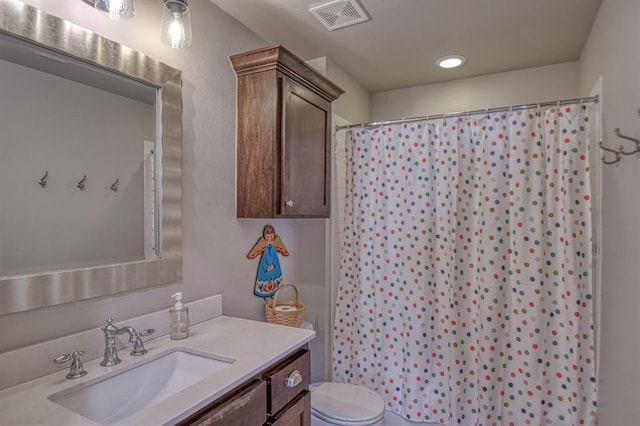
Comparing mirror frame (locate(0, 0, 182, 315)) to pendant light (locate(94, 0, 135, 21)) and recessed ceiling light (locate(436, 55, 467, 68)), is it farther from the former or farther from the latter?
recessed ceiling light (locate(436, 55, 467, 68))

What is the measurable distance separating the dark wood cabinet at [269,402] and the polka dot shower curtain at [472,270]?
100cm

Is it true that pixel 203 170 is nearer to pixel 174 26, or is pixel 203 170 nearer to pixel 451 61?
pixel 174 26

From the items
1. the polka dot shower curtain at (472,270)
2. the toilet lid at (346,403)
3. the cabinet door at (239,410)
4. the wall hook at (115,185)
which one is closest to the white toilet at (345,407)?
the toilet lid at (346,403)

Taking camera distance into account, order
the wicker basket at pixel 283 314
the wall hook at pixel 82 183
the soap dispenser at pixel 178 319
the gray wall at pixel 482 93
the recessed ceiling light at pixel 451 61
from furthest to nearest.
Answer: the gray wall at pixel 482 93
the recessed ceiling light at pixel 451 61
the wicker basket at pixel 283 314
the soap dispenser at pixel 178 319
the wall hook at pixel 82 183

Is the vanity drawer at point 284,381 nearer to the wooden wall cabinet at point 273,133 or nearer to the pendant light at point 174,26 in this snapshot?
the wooden wall cabinet at point 273,133

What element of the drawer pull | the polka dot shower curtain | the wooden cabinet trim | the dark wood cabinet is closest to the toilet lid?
the polka dot shower curtain

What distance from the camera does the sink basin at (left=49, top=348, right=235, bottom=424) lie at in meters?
1.04

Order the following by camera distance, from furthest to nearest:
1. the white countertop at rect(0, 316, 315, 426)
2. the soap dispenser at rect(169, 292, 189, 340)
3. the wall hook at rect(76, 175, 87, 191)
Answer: the soap dispenser at rect(169, 292, 189, 340)
the wall hook at rect(76, 175, 87, 191)
the white countertop at rect(0, 316, 315, 426)

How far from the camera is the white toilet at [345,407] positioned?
5.77 feet

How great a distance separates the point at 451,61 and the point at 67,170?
2.31 m

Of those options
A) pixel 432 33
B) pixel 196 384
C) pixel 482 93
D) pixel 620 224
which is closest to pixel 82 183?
pixel 196 384

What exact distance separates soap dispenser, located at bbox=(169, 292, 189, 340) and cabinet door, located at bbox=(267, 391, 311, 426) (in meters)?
0.49

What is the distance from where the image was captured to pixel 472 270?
204cm

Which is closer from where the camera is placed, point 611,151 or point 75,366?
point 75,366
